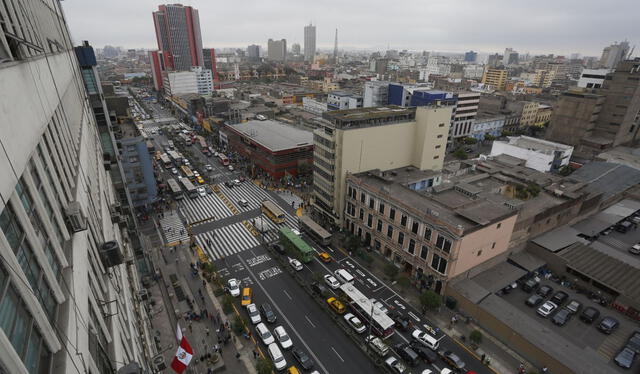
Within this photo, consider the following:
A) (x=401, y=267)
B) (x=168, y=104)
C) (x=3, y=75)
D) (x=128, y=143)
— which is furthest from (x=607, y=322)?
(x=168, y=104)

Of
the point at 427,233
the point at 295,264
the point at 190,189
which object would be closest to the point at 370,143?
the point at 427,233

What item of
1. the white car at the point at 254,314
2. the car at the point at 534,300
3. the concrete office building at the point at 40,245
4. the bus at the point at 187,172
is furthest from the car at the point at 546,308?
the bus at the point at 187,172

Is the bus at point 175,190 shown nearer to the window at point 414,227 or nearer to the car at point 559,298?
the window at point 414,227

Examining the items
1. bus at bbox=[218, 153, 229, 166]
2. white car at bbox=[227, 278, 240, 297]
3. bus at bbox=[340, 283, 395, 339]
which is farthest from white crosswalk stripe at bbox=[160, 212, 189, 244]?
bus at bbox=[340, 283, 395, 339]

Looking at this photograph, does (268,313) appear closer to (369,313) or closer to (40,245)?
(369,313)

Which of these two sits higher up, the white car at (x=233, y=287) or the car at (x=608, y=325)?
the car at (x=608, y=325)

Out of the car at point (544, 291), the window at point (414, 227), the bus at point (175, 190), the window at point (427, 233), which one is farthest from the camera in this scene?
the bus at point (175, 190)
